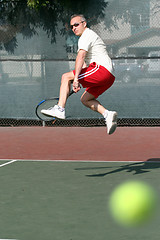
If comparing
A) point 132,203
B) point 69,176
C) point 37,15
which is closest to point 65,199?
point 132,203

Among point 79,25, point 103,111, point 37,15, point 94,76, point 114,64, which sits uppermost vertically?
point 79,25

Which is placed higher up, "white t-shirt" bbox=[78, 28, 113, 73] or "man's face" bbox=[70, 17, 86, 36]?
"man's face" bbox=[70, 17, 86, 36]

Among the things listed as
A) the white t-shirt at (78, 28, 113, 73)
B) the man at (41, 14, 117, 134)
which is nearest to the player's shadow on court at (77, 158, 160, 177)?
the man at (41, 14, 117, 134)

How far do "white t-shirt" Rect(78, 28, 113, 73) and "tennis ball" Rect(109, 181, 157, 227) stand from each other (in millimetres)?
1665

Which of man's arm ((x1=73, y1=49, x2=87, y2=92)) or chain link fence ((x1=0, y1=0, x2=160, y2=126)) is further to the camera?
chain link fence ((x1=0, y1=0, x2=160, y2=126))

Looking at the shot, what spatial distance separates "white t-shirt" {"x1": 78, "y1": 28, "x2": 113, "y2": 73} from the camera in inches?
287

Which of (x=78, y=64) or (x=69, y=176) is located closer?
(x=78, y=64)

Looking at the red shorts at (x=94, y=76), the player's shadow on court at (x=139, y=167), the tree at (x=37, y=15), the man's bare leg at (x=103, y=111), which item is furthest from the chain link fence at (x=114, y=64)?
the red shorts at (x=94, y=76)

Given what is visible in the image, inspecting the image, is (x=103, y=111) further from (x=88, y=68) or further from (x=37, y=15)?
(x=37, y=15)

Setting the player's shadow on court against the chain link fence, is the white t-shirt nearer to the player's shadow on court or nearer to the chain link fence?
the player's shadow on court

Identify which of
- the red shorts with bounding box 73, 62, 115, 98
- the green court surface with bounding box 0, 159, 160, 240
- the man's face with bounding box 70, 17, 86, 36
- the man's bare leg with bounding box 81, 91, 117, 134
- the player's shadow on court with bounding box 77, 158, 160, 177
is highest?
the man's face with bounding box 70, 17, 86, 36

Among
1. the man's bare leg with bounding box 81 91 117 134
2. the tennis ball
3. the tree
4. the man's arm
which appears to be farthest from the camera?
the tree

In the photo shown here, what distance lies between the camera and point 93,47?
292 inches

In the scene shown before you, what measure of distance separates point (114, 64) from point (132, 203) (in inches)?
304
